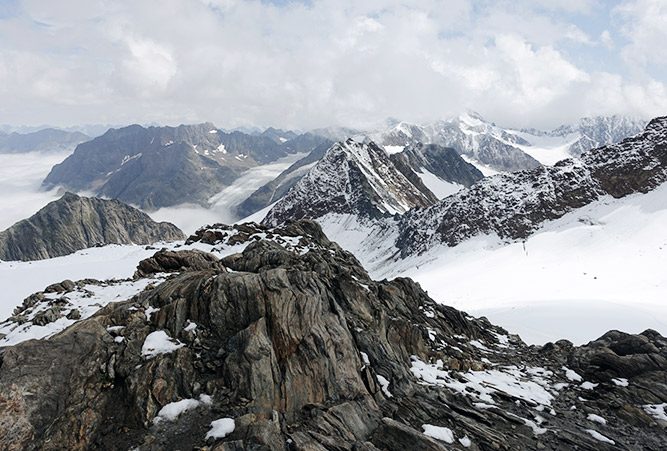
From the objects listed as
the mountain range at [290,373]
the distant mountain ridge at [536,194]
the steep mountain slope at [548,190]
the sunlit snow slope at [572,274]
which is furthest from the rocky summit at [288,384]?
the steep mountain slope at [548,190]

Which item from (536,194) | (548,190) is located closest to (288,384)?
(536,194)

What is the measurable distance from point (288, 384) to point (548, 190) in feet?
329

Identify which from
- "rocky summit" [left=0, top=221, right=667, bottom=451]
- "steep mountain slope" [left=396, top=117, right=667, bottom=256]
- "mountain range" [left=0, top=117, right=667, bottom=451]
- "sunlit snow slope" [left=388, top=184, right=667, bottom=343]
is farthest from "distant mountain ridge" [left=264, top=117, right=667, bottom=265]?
"rocky summit" [left=0, top=221, right=667, bottom=451]

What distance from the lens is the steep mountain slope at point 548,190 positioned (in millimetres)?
88875

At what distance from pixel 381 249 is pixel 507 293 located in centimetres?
8654

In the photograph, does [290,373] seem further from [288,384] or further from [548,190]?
[548,190]

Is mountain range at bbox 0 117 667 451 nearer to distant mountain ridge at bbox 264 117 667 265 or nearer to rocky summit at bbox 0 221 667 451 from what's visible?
rocky summit at bbox 0 221 667 451

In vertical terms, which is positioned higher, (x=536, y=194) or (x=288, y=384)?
(x=536, y=194)

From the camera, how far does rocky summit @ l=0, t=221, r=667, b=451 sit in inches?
484

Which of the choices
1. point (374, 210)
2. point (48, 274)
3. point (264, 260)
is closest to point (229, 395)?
point (264, 260)

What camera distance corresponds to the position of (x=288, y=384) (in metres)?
14.3

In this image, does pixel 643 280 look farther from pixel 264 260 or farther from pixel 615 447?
pixel 264 260

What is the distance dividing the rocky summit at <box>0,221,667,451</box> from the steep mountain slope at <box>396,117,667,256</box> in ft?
254

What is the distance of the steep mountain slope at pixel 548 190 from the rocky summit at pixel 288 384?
7750 centimetres
